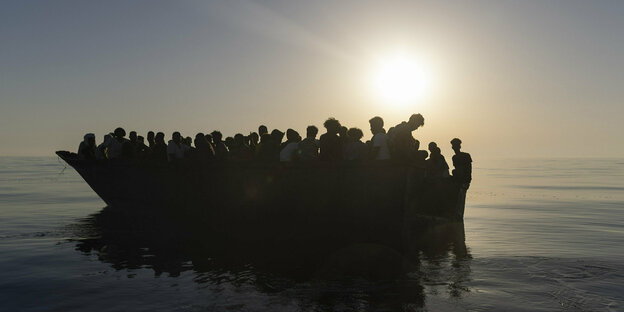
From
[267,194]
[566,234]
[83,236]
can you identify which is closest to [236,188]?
[267,194]

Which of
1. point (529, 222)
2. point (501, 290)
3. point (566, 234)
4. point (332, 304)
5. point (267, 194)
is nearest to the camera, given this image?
point (332, 304)

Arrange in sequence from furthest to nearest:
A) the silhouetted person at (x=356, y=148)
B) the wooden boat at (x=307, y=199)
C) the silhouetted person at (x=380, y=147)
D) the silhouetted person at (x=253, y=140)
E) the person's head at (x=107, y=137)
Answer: the person's head at (x=107, y=137) < the silhouetted person at (x=253, y=140) < the silhouetted person at (x=356, y=148) < the silhouetted person at (x=380, y=147) < the wooden boat at (x=307, y=199)

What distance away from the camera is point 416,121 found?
34.1ft

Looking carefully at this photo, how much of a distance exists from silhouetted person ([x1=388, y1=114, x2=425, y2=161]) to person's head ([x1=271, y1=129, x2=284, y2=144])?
123 inches

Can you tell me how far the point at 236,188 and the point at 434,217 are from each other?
19.5 feet

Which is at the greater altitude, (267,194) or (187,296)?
(267,194)

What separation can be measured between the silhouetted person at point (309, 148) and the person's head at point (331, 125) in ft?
1.27

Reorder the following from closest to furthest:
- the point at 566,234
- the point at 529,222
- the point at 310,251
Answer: the point at 310,251 < the point at 566,234 < the point at 529,222

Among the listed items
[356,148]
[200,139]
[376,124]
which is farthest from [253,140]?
[376,124]

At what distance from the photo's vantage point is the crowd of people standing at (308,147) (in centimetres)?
1090

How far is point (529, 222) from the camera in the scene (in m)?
18.1

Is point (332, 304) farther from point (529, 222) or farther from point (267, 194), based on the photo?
point (529, 222)

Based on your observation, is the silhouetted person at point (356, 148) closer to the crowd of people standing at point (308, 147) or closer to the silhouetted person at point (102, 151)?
the crowd of people standing at point (308, 147)

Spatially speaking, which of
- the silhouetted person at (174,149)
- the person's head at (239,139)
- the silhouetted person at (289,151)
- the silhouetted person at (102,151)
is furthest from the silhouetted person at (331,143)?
the silhouetted person at (102,151)
